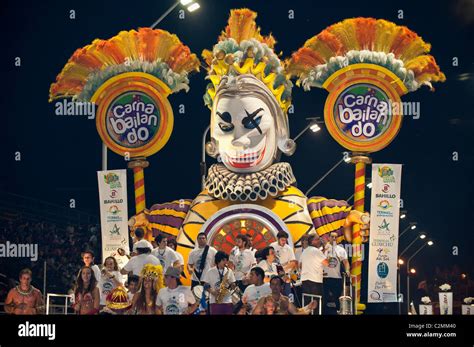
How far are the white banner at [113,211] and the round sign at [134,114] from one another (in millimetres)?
353

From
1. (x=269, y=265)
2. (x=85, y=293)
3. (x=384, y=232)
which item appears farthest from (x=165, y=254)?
(x=384, y=232)

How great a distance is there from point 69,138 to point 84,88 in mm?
737

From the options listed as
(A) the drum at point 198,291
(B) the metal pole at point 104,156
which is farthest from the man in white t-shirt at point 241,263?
(B) the metal pole at point 104,156

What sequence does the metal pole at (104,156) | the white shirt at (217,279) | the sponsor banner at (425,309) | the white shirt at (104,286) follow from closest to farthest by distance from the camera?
1. the white shirt at (217,279)
2. the white shirt at (104,286)
3. the sponsor banner at (425,309)
4. the metal pole at (104,156)

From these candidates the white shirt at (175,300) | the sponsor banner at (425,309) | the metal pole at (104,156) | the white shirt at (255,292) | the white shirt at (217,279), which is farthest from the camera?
the metal pole at (104,156)

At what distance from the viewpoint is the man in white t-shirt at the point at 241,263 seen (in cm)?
1589

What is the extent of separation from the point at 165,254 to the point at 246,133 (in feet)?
5.85

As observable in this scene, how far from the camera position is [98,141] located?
17062 mm

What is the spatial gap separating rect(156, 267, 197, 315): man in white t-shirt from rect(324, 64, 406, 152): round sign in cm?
279

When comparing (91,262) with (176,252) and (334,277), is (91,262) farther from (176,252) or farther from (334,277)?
(334,277)

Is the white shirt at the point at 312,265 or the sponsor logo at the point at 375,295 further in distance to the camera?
the sponsor logo at the point at 375,295

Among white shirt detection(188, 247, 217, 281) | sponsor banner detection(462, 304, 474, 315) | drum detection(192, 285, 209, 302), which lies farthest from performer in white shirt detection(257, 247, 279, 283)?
sponsor banner detection(462, 304, 474, 315)

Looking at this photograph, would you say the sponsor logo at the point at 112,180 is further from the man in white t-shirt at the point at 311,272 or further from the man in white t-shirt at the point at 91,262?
the man in white t-shirt at the point at 311,272
